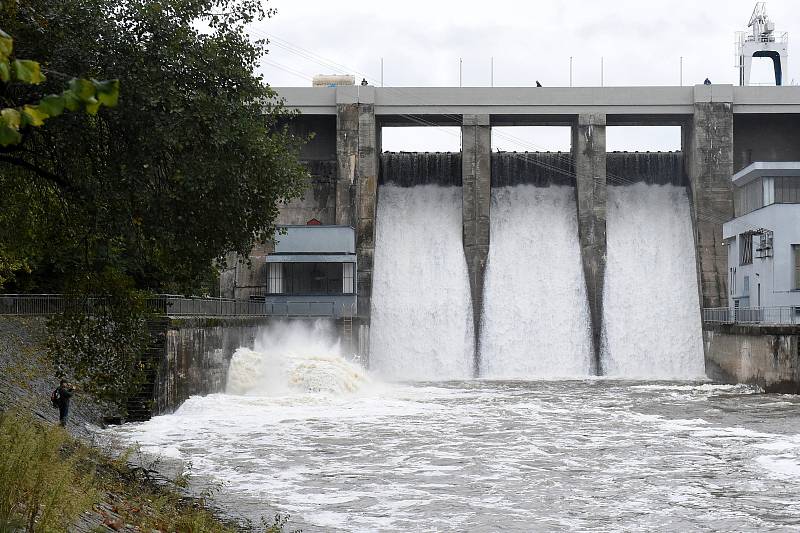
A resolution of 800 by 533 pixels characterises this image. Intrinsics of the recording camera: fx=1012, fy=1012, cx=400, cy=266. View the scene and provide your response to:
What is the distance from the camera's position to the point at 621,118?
52469 millimetres

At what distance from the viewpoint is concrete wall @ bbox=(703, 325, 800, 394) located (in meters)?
34.9

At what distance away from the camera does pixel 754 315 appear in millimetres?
40969

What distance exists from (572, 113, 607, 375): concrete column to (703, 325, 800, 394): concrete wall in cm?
699

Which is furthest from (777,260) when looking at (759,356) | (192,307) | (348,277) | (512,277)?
(192,307)

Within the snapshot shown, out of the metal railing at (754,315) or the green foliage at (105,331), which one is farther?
the metal railing at (754,315)

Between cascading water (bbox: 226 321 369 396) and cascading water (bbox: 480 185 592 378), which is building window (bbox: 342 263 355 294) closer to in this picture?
cascading water (bbox: 226 321 369 396)

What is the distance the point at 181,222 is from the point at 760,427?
1799cm

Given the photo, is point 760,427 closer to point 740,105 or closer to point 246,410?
point 246,410

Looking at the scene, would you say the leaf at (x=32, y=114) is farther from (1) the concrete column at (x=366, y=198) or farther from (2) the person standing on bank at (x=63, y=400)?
(1) the concrete column at (x=366, y=198)

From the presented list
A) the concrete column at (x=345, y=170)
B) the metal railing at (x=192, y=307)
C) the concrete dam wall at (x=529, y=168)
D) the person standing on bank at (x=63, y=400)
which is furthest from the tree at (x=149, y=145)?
the concrete dam wall at (x=529, y=168)

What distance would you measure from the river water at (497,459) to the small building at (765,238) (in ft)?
25.1

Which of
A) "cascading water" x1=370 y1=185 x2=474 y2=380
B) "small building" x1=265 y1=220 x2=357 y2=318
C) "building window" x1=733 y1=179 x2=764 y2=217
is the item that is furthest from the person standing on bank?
"building window" x1=733 y1=179 x2=764 y2=217

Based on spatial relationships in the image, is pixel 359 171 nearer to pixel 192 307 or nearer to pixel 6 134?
pixel 192 307

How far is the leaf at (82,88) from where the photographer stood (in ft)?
14.5
